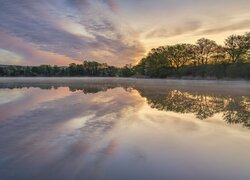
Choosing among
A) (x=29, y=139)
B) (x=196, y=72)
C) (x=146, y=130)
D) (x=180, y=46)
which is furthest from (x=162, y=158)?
(x=180, y=46)

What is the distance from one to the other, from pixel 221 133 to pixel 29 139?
487 centimetres

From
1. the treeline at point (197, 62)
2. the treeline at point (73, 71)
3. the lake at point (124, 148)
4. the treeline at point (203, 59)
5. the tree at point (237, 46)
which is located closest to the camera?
the lake at point (124, 148)

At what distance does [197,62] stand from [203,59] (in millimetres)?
2830

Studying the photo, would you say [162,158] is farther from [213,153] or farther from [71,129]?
[71,129]

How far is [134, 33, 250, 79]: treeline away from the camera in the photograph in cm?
5588

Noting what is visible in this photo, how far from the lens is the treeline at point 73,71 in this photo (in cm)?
11645

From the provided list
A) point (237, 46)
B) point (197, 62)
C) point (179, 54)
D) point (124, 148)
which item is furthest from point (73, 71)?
point (124, 148)

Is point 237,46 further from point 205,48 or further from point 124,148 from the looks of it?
point 124,148

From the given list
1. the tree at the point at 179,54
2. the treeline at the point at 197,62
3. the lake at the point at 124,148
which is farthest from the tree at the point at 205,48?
the lake at the point at 124,148

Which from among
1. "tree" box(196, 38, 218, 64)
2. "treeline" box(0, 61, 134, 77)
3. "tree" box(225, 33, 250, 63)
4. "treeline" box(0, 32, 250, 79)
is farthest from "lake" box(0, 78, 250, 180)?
"treeline" box(0, 61, 134, 77)

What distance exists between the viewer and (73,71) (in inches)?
4867

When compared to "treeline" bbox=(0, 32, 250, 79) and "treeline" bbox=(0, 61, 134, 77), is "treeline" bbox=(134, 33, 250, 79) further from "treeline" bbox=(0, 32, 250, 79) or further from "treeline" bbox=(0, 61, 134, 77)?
"treeline" bbox=(0, 61, 134, 77)

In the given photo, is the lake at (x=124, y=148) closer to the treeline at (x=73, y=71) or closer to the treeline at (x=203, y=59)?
the treeline at (x=203, y=59)

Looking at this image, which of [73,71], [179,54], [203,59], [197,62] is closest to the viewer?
[203,59]
